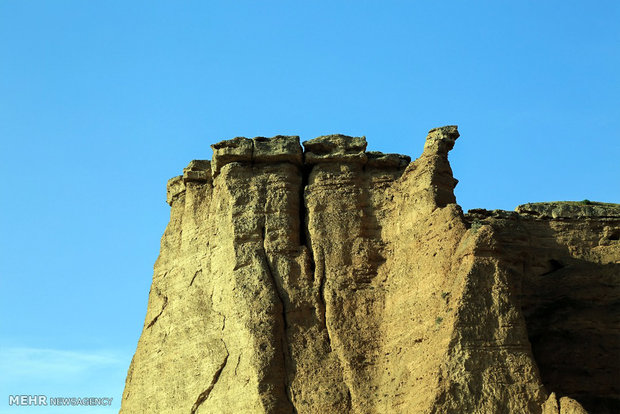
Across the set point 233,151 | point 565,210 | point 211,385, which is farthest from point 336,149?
point 211,385

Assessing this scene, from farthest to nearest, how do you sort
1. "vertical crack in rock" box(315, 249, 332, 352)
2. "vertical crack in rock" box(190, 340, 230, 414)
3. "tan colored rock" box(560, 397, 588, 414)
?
"vertical crack in rock" box(190, 340, 230, 414), "vertical crack in rock" box(315, 249, 332, 352), "tan colored rock" box(560, 397, 588, 414)

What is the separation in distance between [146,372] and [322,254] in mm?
6677

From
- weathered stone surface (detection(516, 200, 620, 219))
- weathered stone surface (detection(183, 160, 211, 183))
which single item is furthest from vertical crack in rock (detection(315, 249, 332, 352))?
weathered stone surface (detection(516, 200, 620, 219))

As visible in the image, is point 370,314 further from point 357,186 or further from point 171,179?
point 171,179

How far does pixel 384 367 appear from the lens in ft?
101

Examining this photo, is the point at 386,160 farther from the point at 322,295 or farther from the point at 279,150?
the point at 322,295

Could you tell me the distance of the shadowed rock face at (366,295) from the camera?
93.9 feet

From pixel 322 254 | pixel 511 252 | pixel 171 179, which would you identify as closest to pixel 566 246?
pixel 511 252

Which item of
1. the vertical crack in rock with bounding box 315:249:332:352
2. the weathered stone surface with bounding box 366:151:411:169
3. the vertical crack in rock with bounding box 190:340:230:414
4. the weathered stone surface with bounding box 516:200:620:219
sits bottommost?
the vertical crack in rock with bounding box 190:340:230:414

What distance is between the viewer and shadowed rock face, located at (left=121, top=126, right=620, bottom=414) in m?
28.6

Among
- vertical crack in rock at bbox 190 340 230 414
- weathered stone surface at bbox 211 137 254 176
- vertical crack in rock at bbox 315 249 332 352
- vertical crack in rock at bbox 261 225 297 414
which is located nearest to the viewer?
vertical crack in rock at bbox 261 225 297 414

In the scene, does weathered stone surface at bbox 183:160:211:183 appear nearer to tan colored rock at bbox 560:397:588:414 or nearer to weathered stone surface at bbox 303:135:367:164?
weathered stone surface at bbox 303:135:367:164

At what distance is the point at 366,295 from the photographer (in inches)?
1273

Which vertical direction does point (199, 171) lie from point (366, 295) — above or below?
above
